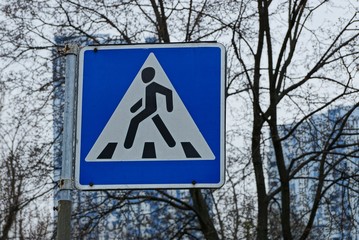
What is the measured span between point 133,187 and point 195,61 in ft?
2.04

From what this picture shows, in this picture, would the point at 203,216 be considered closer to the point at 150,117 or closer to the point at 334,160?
the point at 334,160

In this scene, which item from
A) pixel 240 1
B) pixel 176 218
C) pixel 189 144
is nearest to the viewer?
pixel 189 144

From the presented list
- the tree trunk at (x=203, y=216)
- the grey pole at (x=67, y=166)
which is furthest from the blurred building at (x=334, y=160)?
the grey pole at (x=67, y=166)

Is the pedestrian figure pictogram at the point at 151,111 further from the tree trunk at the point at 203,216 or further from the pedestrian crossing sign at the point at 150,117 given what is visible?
the tree trunk at the point at 203,216

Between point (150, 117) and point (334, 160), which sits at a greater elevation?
point (334, 160)

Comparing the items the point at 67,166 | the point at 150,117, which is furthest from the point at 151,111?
the point at 67,166

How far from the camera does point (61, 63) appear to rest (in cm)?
1477

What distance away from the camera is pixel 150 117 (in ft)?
13.0

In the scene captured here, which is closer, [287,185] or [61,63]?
[287,185]

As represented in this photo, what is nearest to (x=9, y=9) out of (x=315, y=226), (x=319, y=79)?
(x=319, y=79)

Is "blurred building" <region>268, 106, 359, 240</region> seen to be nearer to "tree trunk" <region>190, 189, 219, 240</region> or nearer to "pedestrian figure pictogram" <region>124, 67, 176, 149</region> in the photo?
"tree trunk" <region>190, 189, 219, 240</region>

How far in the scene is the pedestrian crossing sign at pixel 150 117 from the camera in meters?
3.96

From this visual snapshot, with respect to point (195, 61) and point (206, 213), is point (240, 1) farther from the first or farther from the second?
point (195, 61)

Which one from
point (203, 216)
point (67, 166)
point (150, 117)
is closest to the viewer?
point (67, 166)
